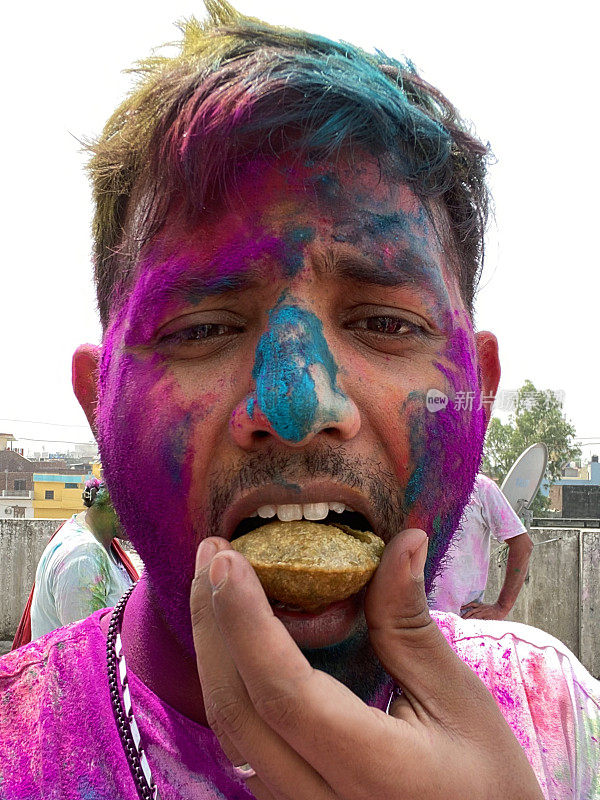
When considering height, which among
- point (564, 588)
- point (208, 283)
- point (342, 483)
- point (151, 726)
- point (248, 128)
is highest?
point (248, 128)

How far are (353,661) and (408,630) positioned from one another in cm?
23

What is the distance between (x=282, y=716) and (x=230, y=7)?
1.61m

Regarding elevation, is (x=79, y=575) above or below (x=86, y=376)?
below

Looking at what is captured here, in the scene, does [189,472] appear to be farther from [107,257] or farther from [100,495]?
[100,495]

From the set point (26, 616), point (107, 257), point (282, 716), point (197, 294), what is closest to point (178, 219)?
point (197, 294)

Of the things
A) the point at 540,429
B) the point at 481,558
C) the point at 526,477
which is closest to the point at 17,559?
the point at 526,477

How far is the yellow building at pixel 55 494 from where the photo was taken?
54.7 meters

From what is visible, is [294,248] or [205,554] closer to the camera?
[205,554]

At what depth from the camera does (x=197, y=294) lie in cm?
156

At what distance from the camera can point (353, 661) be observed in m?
1.48

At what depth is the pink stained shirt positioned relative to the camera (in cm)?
149

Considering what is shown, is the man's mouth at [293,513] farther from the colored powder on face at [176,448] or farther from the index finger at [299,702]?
the index finger at [299,702]

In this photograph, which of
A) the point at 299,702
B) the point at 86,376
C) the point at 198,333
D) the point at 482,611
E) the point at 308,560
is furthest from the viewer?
the point at 482,611

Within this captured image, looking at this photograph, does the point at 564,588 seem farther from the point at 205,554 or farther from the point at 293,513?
the point at 205,554
